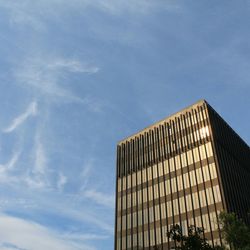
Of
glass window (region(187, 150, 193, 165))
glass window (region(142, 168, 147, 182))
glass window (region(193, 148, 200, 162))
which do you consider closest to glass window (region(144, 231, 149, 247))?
glass window (region(142, 168, 147, 182))

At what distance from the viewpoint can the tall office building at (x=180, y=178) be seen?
65.3m

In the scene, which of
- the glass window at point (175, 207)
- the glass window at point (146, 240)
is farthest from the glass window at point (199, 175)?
the glass window at point (146, 240)

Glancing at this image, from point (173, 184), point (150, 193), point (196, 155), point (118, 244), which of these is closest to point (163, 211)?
point (173, 184)

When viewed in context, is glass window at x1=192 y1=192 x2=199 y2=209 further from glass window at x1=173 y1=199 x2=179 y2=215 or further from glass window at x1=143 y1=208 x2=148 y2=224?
glass window at x1=143 y1=208 x2=148 y2=224

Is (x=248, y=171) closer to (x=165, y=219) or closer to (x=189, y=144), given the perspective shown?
(x=189, y=144)

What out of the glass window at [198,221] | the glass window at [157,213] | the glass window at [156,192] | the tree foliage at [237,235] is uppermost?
the glass window at [156,192]

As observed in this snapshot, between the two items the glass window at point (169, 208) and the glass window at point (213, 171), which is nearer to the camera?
the glass window at point (213, 171)

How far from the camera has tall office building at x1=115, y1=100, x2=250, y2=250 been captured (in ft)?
214

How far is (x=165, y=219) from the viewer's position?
69188mm

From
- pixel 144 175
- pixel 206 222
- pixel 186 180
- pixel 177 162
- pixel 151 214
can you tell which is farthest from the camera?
pixel 144 175

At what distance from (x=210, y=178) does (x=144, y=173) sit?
19842 mm

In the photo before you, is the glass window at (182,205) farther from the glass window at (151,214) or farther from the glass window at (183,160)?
the glass window at (183,160)

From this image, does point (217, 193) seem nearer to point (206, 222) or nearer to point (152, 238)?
point (206, 222)

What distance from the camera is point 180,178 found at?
72875 mm
